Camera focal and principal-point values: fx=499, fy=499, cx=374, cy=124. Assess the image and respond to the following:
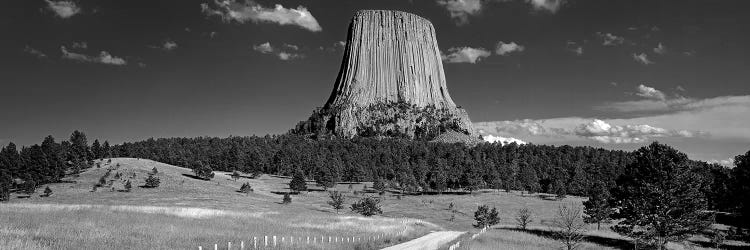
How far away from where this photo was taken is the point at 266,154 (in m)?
178

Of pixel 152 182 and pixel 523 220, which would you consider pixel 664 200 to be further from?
pixel 152 182

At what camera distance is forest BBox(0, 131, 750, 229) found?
4395 inches

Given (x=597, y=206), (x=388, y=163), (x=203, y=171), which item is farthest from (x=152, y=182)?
(x=388, y=163)

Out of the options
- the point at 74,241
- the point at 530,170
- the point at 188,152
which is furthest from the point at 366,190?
the point at 74,241

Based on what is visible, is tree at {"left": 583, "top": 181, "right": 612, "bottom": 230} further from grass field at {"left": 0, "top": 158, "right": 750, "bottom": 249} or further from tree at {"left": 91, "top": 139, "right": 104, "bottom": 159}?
tree at {"left": 91, "top": 139, "right": 104, "bottom": 159}

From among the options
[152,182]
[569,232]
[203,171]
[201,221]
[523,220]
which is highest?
[203,171]

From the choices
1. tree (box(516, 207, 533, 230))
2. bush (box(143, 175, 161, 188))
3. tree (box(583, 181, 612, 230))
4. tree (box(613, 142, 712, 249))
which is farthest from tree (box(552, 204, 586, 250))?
bush (box(143, 175, 161, 188))

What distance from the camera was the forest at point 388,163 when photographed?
11162cm

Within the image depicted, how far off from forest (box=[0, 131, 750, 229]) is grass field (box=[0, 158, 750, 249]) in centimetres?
1250

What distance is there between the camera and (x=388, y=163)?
543 ft

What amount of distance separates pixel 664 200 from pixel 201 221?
36963 millimetres

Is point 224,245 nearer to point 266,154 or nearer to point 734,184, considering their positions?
point 734,184

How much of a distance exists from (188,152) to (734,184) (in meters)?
163

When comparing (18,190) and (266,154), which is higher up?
(266,154)
